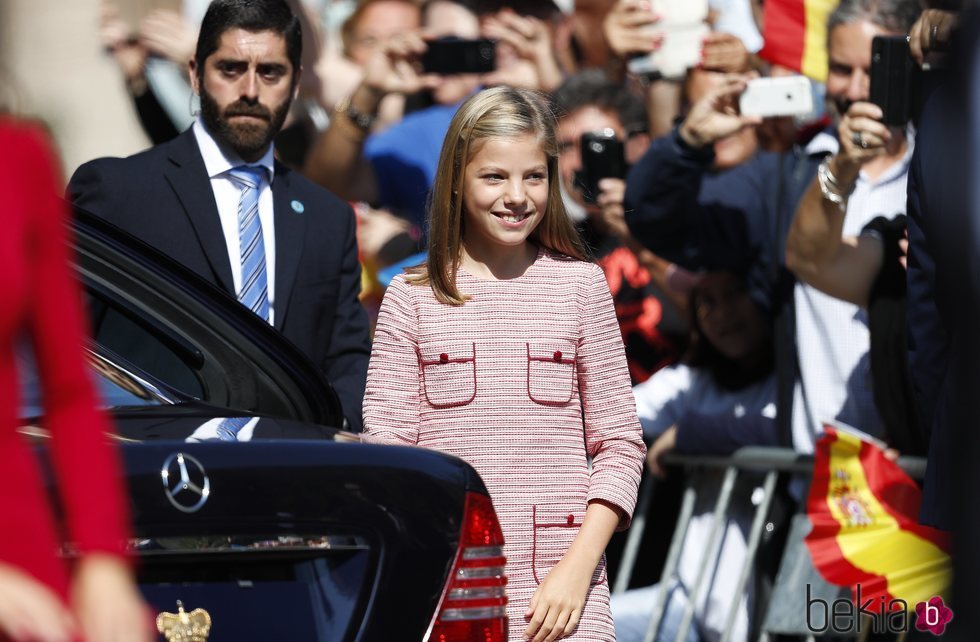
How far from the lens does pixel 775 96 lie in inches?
221

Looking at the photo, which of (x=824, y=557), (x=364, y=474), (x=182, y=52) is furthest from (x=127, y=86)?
(x=364, y=474)

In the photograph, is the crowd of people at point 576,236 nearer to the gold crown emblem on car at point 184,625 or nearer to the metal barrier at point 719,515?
the metal barrier at point 719,515

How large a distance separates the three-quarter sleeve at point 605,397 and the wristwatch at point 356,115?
121 inches

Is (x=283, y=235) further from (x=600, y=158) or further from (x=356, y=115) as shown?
(x=356, y=115)

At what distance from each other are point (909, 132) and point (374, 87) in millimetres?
2066

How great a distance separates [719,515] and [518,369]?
2.35 m

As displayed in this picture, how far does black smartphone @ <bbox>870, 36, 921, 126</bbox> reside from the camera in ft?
16.6

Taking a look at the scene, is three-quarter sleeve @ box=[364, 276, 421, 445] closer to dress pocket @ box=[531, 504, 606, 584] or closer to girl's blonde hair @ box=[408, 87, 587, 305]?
girl's blonde hair @ box=[408, 87, 587, 305]

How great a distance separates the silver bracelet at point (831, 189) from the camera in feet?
17.2

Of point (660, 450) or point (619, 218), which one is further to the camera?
point (619, 218)

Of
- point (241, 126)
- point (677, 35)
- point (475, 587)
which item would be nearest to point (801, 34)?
point (677, 35)

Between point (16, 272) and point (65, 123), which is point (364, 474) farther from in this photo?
point (65, 123)

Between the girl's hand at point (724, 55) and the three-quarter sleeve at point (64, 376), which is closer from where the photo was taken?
the three-quarter sleeve at point (64, 376)

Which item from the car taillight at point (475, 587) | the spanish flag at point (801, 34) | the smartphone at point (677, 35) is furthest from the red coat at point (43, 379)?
the smartphone at point (677, 35)
